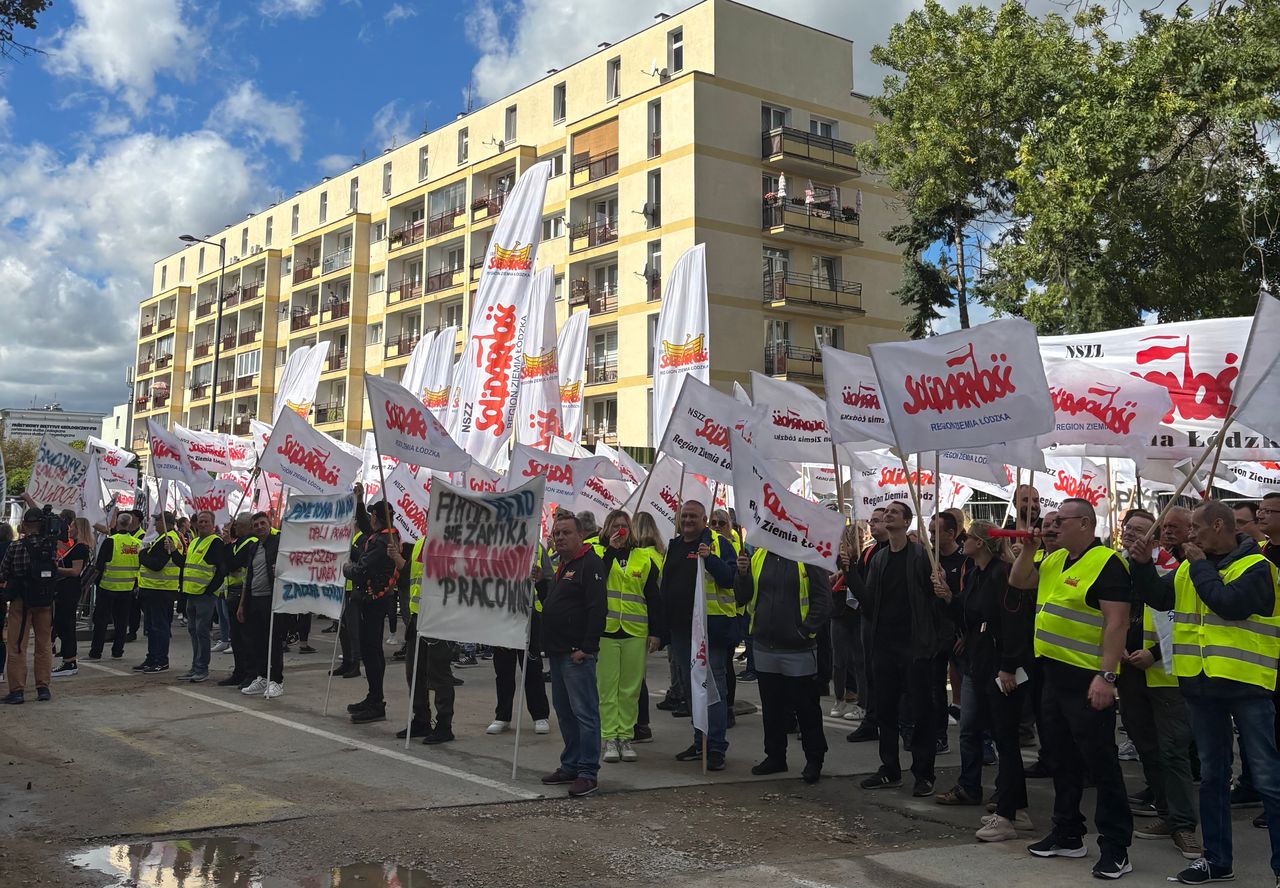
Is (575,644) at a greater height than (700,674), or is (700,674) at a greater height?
(575,644)

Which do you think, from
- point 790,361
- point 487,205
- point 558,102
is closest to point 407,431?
point 790,361

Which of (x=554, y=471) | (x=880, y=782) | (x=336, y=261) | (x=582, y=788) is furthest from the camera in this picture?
(x=336, y=261)

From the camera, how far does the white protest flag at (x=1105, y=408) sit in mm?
10180

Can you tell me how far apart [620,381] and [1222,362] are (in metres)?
31.3

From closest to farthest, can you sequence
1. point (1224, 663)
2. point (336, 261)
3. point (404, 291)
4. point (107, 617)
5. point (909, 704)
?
point (1224, 663), point (909, 704), point (107, 617), point (404, 291), point (336, 261)

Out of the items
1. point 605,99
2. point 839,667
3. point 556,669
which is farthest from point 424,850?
point 605,99

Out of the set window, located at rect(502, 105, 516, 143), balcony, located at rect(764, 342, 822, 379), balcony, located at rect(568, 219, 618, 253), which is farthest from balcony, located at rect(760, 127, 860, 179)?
window, located at rect(502, 105, 516, 143)

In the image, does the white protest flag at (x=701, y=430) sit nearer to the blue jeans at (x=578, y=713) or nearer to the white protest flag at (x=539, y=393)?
the blue jeans at (x=578, y=713)

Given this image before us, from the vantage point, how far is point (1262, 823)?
294 inches

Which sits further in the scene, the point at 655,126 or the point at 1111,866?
the point at 655,126

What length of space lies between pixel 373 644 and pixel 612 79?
116 feet

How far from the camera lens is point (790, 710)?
29.1 ft

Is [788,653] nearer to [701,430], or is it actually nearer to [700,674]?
[700,674]

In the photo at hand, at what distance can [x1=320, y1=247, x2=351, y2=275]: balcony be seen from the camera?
5834 centimetres
